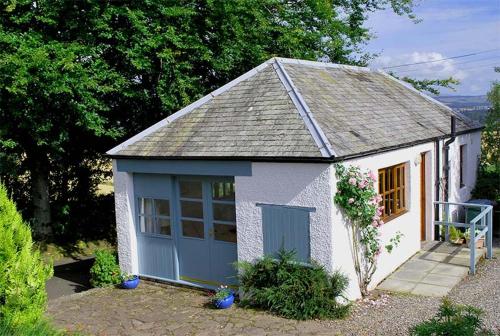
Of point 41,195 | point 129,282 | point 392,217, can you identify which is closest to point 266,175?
point 392,217

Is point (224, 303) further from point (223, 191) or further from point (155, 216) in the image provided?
point (155, 216)

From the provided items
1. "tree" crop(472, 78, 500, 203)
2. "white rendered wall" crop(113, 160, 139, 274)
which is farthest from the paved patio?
"white rendered wall" crop(113, 160, 139, 274)

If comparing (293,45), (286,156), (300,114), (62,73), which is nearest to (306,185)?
(286,156)

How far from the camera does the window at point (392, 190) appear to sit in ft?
36.6

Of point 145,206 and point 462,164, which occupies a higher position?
point 462,164

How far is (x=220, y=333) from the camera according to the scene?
337 inches

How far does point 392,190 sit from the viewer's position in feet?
38.1

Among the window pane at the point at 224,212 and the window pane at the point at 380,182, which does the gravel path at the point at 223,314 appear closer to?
the window pane at the point at 224,212

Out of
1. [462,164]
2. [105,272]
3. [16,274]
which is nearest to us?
[16,274]

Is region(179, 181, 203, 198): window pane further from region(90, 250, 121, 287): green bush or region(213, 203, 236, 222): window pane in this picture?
region(90, 250, 121, 287): green bush

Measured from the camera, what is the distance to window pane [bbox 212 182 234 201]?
34.5 feet

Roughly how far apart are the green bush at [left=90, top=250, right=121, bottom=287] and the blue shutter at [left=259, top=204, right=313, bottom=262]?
13.1 feet

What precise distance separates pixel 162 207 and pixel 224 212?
1.64 metres

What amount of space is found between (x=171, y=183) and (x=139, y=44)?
4.63 metres
